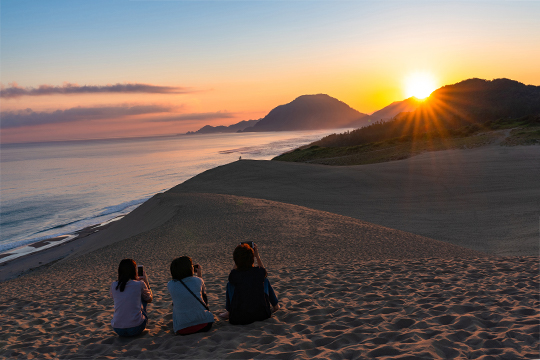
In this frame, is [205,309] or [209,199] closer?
[205,309]

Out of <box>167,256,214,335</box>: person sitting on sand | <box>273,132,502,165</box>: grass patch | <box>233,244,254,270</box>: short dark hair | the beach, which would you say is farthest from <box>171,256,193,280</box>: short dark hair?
<box>273,132,502,165</box>: grass patch

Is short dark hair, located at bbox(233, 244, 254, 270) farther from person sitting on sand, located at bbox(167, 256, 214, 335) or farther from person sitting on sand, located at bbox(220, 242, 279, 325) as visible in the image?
person sitting on sand, located at bbox(167, 256, 214, 335)

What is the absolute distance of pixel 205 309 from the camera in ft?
16.1

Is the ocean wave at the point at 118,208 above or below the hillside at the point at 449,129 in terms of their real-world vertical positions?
below

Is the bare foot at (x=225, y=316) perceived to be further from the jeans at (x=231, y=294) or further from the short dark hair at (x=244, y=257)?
the short dark hair at (x=244, y=257)

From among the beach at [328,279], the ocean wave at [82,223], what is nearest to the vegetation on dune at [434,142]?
the beach at [328,279]

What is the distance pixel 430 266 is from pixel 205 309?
215 inches

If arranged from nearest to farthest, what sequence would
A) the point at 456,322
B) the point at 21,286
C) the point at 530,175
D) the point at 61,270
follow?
the point at 456,322
the point at 21,286
the point at 61,270
the point at 530,175

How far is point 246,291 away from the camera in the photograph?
510cm

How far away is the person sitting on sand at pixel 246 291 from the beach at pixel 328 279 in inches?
7.0

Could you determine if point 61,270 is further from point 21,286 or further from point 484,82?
point 484,82

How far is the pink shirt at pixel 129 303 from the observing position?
16.0ft

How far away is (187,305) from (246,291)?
83 centimetres

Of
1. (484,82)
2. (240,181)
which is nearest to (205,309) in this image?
(240,181)
